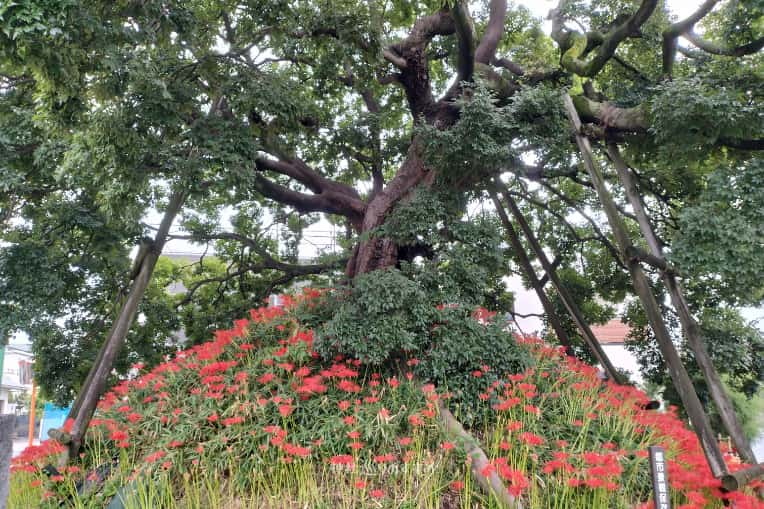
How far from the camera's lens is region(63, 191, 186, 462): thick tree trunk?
4059 millimetres

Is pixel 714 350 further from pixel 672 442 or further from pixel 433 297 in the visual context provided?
pixel 433 297

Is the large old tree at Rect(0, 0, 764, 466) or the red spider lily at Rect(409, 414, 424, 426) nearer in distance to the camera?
the red spider lily at Rect(409, 414, 424, 426)

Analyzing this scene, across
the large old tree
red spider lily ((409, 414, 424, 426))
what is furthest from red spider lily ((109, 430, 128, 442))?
red spider lily ((409, 414, 424, 426))

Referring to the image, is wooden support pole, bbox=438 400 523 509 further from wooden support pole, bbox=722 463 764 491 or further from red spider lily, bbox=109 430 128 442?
red spider lily, bbox=109 430 128 442

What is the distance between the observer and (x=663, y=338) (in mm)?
3719

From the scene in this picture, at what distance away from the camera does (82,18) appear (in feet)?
9.75

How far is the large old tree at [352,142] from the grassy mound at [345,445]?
0.81 metres

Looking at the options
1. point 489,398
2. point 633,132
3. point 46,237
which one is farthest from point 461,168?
point 46,237

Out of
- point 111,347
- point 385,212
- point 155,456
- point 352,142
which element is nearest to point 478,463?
point 155,456

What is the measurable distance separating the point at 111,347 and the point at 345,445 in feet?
8.21

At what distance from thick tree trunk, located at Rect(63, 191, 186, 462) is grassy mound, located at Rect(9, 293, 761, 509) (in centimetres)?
15

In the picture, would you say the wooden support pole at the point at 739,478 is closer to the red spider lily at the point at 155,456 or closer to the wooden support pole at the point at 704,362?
the wooden support pole at the point at 704,362

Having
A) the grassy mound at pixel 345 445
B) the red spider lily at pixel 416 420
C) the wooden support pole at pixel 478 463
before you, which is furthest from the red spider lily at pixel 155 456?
the wooden support pole at pixel 478 463

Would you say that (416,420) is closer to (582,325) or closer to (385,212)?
(385,212)
